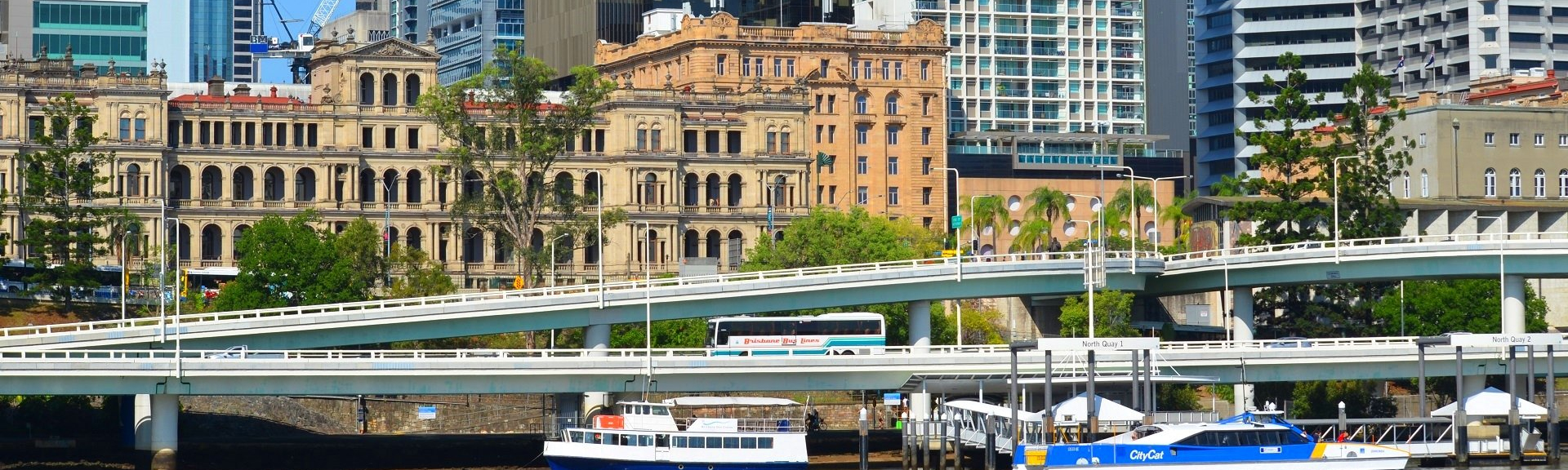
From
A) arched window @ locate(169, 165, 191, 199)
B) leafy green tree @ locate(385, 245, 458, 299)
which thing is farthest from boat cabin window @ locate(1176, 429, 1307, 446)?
arched window @ locate(169, 165, 191, 199)

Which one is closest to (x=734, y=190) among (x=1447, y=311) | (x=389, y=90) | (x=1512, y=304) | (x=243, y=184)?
(x=389, y=90)

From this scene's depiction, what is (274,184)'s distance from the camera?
19138cm

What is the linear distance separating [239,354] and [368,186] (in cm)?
7444

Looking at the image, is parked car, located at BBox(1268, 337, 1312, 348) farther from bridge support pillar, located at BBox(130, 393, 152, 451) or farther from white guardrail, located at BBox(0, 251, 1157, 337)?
bridge support pillar, located at BBox(130, 393, 152, 451)

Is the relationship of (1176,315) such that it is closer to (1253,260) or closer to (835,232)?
(835,232)

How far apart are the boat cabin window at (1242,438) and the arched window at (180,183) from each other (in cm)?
10162

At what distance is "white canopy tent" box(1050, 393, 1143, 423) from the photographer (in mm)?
111500

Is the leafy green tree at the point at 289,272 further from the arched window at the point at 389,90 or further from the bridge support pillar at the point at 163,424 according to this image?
the bridge support pillar at the point at 163,424

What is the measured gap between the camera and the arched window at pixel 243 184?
18950 cm

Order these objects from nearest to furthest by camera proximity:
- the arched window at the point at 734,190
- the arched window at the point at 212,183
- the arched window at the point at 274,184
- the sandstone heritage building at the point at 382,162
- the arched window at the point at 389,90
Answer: the sandstone heritage building at the point at 382,162
the arched window at the point at 212,183
the arched window at the point at 274,184
the arched window at the point at 389,90
the arched window at the point at 734,190

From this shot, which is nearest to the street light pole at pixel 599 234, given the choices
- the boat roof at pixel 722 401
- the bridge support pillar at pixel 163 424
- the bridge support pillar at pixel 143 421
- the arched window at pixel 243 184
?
the boat roof at pixel 722 401

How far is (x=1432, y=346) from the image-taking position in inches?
4948

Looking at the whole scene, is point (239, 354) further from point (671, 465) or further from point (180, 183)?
point (180, 183)

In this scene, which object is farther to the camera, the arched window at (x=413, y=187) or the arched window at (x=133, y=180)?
the arched window at (x=413, y=187)
